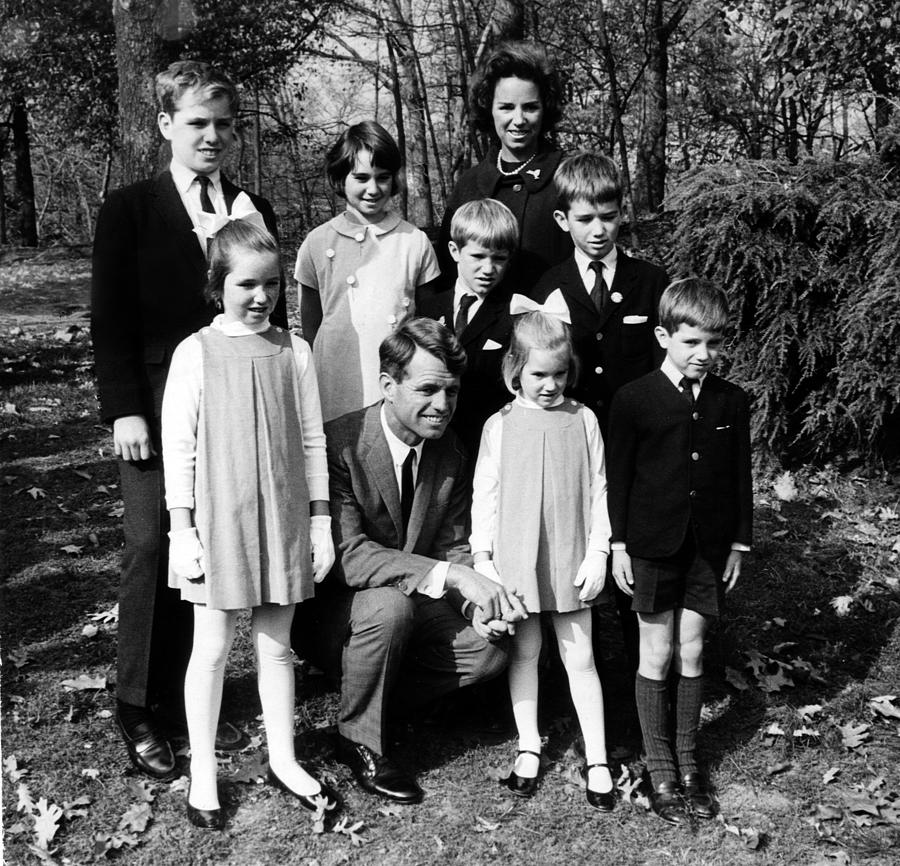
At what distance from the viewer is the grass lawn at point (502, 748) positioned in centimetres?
303

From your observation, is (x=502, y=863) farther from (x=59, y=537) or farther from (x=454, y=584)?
(x=59, y=537)

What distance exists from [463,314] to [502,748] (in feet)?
5.23

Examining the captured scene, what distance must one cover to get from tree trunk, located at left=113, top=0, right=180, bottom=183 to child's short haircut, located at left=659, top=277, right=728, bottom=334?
5.40 meters

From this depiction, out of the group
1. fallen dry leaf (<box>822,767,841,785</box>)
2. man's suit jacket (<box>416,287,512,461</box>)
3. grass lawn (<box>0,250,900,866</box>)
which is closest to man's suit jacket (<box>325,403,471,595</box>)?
man's suit jacket (<box>416,287,512,461</box>)

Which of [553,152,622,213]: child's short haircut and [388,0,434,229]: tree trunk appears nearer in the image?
[553,152,622,213]: child's short haircut

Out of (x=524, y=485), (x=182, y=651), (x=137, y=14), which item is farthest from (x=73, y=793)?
(x=137, y=14)

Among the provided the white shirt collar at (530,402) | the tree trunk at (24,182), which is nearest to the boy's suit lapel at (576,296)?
the white shirt collar at (530,402)

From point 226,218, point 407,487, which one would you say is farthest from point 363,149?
point 407,487

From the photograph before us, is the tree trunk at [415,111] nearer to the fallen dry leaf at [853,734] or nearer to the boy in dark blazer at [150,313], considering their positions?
the boy in dark blazer at [150,313]

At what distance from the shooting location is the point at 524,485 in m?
3.26

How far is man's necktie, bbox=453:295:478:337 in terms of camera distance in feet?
11.8

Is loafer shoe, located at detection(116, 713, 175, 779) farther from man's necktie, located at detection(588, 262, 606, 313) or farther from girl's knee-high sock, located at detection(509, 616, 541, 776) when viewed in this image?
man's necktie, located at detection(588, 262, 606, 313)

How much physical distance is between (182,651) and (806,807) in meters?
2.21

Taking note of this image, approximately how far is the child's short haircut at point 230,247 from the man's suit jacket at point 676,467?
4.10 feet
